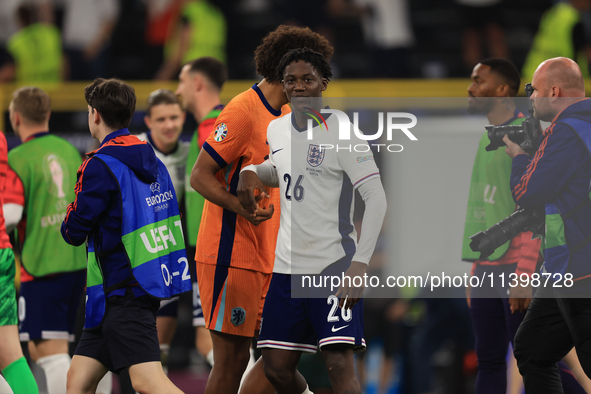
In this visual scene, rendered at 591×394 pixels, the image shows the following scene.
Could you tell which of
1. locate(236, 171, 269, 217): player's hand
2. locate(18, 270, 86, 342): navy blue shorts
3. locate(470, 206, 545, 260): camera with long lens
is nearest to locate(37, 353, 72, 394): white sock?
locate(18, 270, 86, 342): navy blue shorts

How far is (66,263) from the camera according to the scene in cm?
489

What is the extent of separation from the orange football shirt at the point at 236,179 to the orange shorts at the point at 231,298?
47 mm

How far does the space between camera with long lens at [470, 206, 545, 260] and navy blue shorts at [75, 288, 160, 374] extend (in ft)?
5.68

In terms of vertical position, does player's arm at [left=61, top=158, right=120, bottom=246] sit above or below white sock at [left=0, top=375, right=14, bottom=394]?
above

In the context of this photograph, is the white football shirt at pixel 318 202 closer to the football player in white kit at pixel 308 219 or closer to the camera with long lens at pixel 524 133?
the football player in white kit at pixel 308 219

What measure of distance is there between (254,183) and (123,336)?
3.19 feet

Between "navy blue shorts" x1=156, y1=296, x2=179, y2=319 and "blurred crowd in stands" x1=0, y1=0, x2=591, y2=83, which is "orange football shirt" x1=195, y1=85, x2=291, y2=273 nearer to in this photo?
"navy blue shorts" x1=156, y1=296, x2=179, y2=319

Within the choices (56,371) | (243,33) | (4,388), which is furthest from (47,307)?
(243,33)

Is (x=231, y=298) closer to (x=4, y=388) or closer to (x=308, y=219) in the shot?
(x=308, y=219)

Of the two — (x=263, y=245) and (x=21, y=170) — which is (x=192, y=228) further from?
(x=263, y=245)

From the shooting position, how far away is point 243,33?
409 inches

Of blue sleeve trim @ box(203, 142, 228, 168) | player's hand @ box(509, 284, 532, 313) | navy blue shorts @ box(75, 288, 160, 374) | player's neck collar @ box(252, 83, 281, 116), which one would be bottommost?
navy blue shorts @ box(75, 288, 160, 374)

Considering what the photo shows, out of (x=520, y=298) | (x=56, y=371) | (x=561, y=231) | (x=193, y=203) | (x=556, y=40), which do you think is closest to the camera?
(x=561, y=231)

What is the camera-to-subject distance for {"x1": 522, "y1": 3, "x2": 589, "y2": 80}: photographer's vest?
28.7 ft
